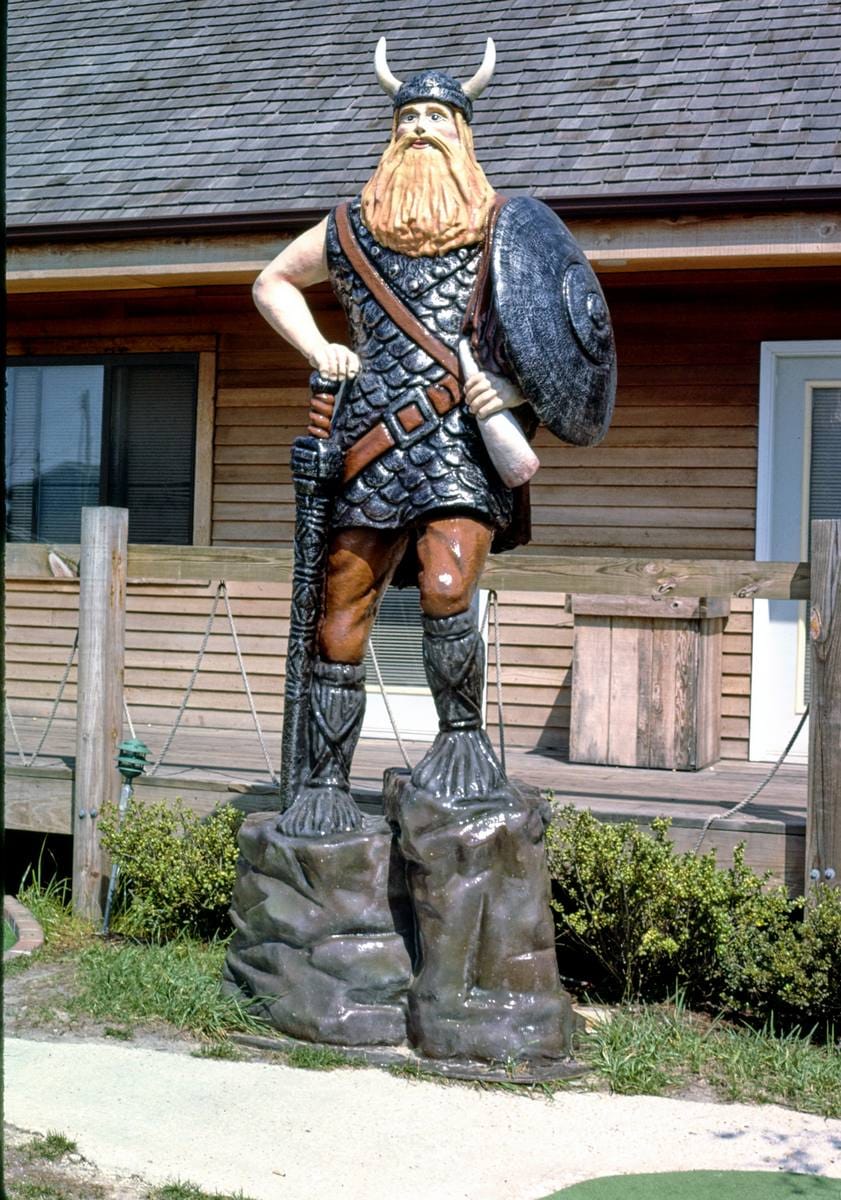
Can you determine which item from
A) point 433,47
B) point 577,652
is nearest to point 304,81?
point 433,47

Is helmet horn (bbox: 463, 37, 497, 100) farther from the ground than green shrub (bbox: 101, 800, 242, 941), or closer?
farther from the ground

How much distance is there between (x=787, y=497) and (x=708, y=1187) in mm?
4176

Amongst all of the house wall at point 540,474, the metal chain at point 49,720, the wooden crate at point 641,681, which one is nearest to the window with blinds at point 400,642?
the house wall at point 540,474

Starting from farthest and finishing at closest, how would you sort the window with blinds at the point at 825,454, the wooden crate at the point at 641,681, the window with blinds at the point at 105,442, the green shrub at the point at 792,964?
the window with blinds at the point at 105,442 < the window with blinds at the point at 825,454 < the wooden crate at the point at 641,681 < the green shrub at the point at 792,964

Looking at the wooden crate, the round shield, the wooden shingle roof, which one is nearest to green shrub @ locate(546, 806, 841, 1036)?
the round shield

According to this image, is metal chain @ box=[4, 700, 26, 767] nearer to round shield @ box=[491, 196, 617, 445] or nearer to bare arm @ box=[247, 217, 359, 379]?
bare arm @ box=[247, 217, 359, 379]

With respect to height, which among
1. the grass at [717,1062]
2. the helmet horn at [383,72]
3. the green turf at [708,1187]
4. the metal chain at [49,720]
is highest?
the helmet horn at [383,72]

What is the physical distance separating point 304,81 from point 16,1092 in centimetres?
619

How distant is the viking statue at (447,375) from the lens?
376 centimetres

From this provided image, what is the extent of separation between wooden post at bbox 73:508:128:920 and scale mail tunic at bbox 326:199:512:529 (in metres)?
1.50

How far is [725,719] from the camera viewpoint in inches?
264

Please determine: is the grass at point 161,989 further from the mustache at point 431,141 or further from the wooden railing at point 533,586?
the mustache at point 431,141

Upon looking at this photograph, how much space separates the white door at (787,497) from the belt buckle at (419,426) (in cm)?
318

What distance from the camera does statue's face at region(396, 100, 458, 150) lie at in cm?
382
